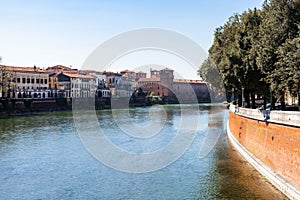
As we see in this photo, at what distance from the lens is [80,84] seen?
249ft

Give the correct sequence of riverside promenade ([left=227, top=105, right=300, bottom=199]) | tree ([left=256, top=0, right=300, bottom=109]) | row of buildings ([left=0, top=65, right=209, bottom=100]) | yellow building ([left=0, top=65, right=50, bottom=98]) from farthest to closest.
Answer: row of buildings ([left=0, top=65, right=209, bottom=100]), yellow building ([left=0, top=65, right=50, bottom=98]), tree ([left=256, top=0, right=300, bottom=109]), riverside promenade ([left=227, top=105, right=300, bottom=199])

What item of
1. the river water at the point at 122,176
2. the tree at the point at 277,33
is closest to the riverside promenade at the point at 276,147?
the river water at the point at 122,176

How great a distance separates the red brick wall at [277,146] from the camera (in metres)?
11.3

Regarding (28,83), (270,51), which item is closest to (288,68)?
(270,51)

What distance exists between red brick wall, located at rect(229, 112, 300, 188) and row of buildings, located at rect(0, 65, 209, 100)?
130 ft

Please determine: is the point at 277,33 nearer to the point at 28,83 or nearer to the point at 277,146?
the point at 277,146

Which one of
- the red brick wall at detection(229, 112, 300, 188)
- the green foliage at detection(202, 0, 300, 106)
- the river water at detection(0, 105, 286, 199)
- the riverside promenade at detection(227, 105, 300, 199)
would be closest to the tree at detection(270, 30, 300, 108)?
the green foliage at detection(202, 0, 300, 106)

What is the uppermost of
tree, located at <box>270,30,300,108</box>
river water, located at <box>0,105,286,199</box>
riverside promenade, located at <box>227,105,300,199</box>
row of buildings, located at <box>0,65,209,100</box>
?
row of buildings, located at <box>0,65,209,100</box>

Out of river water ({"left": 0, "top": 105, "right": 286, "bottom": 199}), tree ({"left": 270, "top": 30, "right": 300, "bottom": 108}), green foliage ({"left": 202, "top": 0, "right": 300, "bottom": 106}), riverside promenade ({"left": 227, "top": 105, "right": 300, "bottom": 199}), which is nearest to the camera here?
riverside promenade ({"left": 227, "top": 105, "right": 300, "bottom": 199})

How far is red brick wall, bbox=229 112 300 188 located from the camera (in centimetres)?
1129

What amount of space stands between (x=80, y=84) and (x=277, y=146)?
2589 inches

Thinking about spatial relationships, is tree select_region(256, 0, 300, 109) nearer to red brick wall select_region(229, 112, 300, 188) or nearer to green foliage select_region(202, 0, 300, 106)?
green foliage select_region(202, 0, 300, 106)

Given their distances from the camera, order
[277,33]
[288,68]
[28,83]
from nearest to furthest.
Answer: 1. [288,68]
2. [277,33]
3. [28,83]

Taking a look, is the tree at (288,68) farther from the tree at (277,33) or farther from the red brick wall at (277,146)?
the red brick wall at (277,146)
